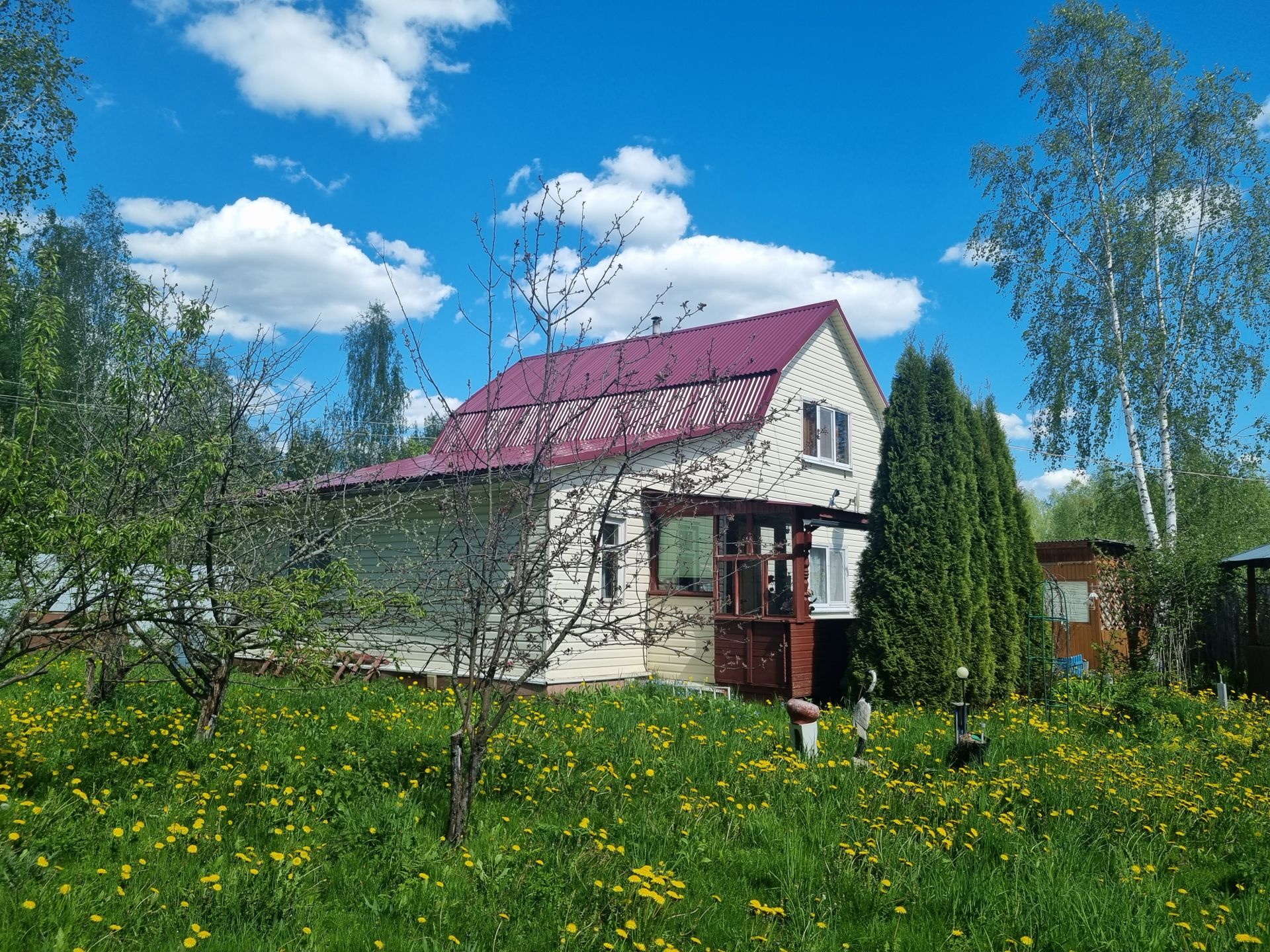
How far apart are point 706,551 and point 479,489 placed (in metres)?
6.60

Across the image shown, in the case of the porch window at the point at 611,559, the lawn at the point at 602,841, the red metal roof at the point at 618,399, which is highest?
the red metal roof at the point at 618,399

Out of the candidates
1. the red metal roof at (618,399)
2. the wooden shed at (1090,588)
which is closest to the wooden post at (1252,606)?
the wooden shed at (1090,588)

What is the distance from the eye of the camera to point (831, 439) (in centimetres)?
1783

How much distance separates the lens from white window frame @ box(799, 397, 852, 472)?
16.7 m

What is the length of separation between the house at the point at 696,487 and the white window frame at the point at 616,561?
0.16ft

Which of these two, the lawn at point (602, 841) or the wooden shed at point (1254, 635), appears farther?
the wooden shed at point (1254, 635)

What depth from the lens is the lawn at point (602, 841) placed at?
409cm

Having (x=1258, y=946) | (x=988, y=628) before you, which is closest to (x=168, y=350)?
(x=1258, y=946)

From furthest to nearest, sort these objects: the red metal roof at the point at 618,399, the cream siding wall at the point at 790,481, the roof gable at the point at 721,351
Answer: the roof gable at the point at 721,351 → the cream siding wall at the point at 790,481 → the red metal roof at the point at 618,399

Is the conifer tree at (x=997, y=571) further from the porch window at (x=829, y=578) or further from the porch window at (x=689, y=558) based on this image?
the porch window at (x=689, y=558)

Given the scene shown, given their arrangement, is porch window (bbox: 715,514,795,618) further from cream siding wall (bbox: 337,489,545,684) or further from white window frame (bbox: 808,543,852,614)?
cream siding wall (bbox: 337,489,545,684)

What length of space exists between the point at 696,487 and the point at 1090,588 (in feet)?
44.7

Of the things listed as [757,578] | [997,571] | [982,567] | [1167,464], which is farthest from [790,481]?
[1167,464]

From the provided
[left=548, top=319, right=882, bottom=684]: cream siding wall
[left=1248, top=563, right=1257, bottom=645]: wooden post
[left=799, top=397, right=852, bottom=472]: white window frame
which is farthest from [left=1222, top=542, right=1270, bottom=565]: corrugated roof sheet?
[left=799, top=397, right=852, bottom=472]: white window frame
